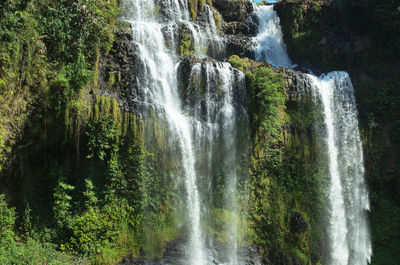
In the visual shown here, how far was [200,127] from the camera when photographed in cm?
1203

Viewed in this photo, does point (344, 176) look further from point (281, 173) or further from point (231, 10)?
point (231, 10)

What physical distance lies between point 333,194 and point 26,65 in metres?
11.7

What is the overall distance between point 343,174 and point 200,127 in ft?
21.2

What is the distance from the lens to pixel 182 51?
48.9 feet

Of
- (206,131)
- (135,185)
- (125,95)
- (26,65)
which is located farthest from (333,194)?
(26,65)

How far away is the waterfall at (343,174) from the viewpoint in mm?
13203

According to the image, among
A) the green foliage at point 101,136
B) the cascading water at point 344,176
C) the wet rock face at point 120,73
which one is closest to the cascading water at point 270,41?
the cascading water at point 344,176

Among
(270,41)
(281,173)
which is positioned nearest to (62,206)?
(281,173)

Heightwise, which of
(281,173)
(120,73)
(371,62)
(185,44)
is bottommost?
(281,173)

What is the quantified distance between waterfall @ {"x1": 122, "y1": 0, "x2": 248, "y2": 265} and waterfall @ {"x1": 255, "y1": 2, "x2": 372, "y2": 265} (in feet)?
12.6

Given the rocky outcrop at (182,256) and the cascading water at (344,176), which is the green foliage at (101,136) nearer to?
the rocky outcrop at (182,256)

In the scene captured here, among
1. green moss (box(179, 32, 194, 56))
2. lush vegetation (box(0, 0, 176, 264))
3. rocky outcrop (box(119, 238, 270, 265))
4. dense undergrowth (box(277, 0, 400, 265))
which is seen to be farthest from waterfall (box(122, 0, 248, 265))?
dense undergrowth (box(277, 0, 400, 265))

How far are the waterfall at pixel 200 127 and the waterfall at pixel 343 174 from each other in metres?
3.85

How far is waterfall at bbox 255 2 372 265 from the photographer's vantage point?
13.2 meters
